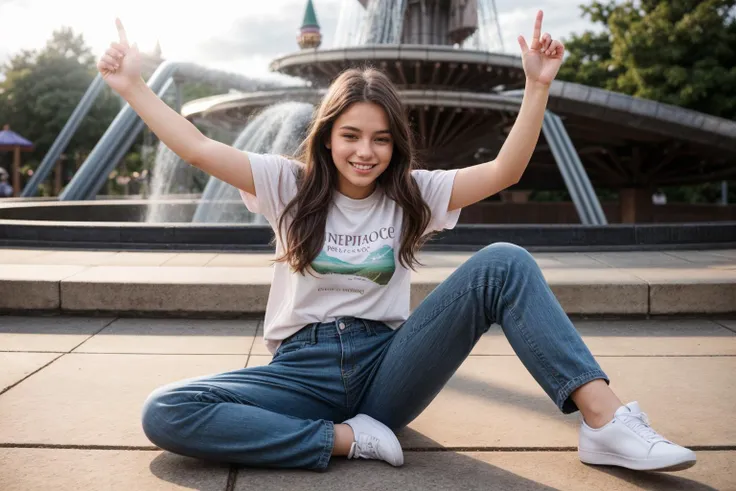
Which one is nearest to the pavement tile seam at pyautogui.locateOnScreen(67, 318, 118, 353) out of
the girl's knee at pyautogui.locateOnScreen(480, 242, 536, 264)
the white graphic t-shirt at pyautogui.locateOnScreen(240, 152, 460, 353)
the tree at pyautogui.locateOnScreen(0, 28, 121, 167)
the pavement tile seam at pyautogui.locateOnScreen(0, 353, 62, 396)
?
the pavement tile seam at pyautogui.locateOnScreen(0, 353, 62, 396)

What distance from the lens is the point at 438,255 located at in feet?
22.2

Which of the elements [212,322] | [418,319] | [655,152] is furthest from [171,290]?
[655,152]

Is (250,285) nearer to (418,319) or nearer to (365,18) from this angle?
(418,319)

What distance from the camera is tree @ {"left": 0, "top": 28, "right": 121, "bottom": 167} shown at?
128 ft

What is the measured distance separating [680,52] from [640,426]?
2646cm

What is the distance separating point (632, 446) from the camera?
2.10 m

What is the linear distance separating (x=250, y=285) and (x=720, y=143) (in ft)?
54.6

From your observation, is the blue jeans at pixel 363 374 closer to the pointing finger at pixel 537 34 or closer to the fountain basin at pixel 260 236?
the pointing finger at pixel 537 34

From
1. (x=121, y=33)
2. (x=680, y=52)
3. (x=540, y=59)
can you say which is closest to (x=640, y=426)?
(x=540, y=59)

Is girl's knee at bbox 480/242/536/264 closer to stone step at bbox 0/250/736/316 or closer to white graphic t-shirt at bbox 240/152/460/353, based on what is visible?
white graphic t-shirt at bbox 240/152/460/353

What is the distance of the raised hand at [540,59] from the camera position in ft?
7.70

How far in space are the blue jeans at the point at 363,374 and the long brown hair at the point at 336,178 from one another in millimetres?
245

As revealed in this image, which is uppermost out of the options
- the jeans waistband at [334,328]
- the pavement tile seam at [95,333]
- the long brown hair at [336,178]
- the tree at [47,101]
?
the tree at [47,101]

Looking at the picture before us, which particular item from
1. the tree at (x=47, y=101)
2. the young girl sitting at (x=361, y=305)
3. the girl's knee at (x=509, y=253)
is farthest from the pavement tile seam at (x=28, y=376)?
the tree at (x=47, y=101)
